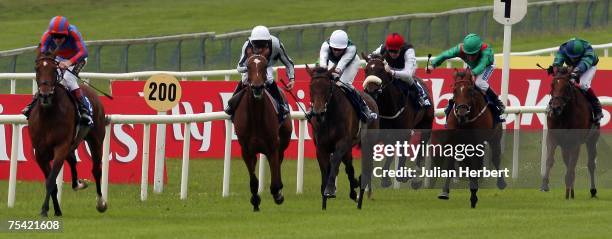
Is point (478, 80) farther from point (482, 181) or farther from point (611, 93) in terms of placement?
point (611, 93)

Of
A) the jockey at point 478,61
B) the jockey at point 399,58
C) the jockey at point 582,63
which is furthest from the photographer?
the jockey at point 582,63

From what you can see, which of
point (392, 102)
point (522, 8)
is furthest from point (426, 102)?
point (522, 8)

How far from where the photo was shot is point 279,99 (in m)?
17.6

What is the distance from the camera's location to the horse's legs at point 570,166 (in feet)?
61.0

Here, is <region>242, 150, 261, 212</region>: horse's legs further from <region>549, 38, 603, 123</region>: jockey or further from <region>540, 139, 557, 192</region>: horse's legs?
<region>549, 38, 603, 123</region>: jockey

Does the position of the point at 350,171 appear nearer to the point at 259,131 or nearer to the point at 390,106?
the point at 390,106

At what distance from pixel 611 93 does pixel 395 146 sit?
317 inches

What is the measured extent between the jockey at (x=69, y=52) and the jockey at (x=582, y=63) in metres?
5.37

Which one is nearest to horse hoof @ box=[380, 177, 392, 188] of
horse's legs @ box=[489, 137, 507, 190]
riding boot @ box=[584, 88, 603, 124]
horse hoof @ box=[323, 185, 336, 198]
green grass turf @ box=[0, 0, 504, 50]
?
horse's legs @ box=[489, 137, 507, 190]

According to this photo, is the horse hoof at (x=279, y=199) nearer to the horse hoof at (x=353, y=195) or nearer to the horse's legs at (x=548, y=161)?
the horse hoof at (x=353, y=195)

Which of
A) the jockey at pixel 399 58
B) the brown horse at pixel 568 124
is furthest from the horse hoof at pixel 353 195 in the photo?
the brown horse at pixel 568 124

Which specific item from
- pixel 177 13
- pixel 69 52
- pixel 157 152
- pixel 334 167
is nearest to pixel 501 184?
pixel 334 167

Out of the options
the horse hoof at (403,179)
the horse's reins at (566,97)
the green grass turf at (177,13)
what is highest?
the green grass turf at (177,13)

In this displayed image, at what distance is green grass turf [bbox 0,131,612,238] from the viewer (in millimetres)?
14586
